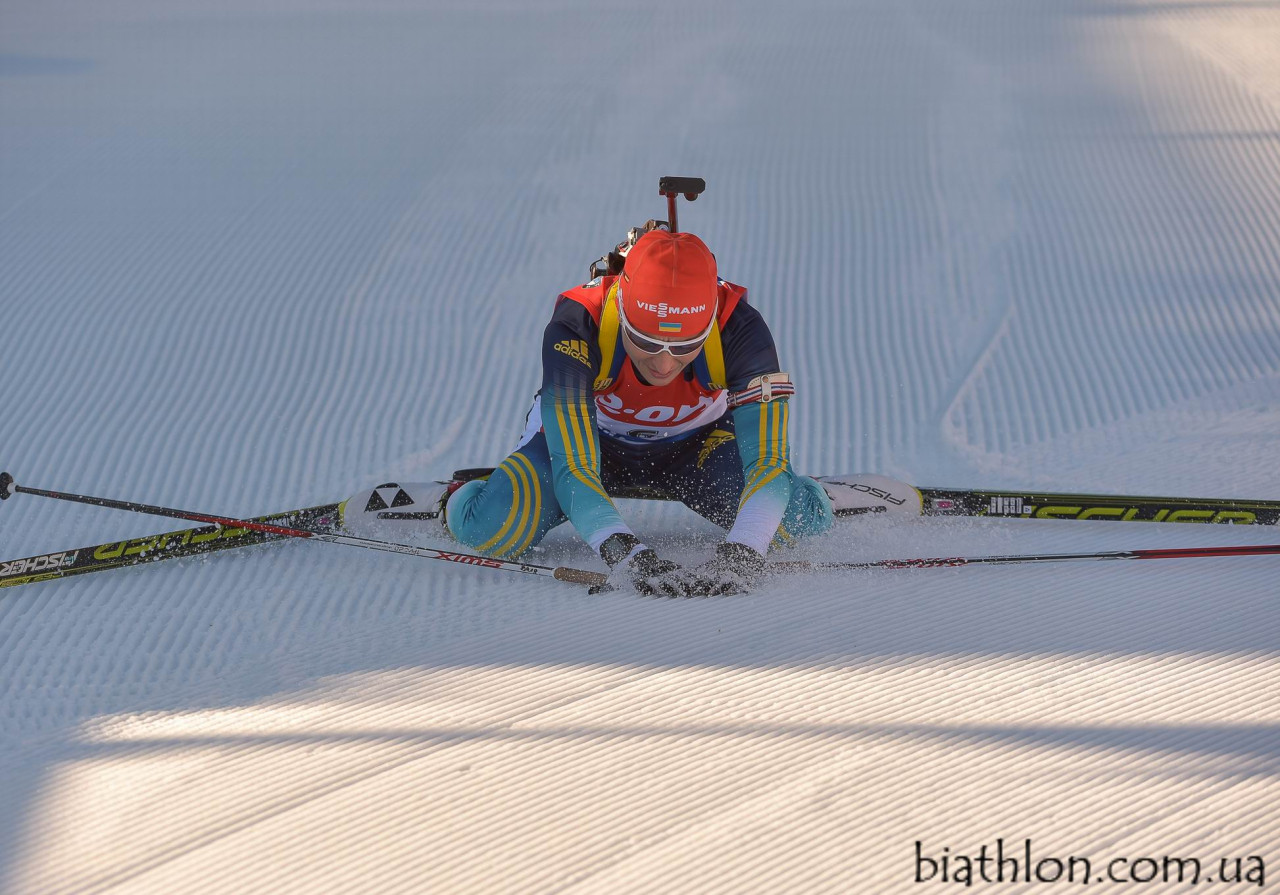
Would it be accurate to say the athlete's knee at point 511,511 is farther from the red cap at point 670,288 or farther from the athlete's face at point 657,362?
the red cap at point 670,288

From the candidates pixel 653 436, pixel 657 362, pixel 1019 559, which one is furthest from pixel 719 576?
pixel 1019 559

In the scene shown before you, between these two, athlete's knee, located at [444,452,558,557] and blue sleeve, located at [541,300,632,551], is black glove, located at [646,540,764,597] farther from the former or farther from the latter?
athlete's knee, located at [444,452,558,557]

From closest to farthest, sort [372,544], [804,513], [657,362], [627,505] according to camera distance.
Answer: [657,362] < [372,544] < [804,513] < [627,505]

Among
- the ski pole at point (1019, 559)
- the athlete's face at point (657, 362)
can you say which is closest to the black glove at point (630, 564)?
the ski pole at point (1019, 559)

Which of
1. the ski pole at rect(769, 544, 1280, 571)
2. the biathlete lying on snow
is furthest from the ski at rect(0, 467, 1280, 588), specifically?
the ski pole at rect(769, 544, 1280, 571)

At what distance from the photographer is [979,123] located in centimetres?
784

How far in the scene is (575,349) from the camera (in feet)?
10.5

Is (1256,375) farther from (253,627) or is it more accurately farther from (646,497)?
(253,627)

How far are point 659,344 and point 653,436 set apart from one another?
0.62m

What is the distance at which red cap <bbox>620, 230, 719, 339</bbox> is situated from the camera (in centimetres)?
296

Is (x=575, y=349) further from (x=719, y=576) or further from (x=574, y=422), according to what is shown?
(x=719, y=576)

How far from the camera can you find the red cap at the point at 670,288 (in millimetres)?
2965

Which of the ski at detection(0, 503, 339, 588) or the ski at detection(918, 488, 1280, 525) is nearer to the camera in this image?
the ski at detection(0, 503, 339, 588)

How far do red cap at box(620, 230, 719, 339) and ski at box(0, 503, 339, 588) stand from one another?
1.55 metres
